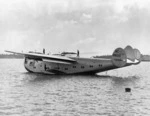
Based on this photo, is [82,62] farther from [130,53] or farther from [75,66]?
[130,53]

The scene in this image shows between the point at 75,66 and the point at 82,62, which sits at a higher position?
the point at 82,62

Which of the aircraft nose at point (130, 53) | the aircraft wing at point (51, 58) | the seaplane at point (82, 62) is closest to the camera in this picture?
the seaplane at point (82, 62)

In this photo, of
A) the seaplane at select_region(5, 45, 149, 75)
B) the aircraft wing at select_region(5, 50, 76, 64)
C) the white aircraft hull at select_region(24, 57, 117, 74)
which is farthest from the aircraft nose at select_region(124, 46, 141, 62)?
the aircraft wing at select_region(5, 50, 76, 64)

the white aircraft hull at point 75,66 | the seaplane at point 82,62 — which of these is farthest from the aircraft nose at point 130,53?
the white aircraft hull at point 75,66

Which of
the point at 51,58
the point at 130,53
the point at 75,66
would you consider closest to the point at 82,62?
the point at 75,66

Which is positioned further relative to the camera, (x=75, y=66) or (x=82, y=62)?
(x=75, y=66)

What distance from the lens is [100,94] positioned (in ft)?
86.3

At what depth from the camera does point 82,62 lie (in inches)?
1668

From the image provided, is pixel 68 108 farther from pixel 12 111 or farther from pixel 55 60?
pixel 55 60

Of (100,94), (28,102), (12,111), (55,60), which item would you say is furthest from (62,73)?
(12,111)

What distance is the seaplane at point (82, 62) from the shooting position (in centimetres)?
3875

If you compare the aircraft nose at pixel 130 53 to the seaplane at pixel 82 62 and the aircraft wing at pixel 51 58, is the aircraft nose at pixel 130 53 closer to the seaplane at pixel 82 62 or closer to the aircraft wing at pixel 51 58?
the seaplane at pixel 82 62

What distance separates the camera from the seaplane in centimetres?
3875

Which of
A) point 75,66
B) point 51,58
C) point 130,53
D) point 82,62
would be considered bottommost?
point 75,66
